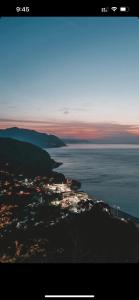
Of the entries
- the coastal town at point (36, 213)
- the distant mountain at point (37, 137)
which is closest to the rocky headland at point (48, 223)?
the coastal town at point (36, 213)

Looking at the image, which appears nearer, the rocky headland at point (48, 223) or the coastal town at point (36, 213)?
the rocky headland at point (48, 223)

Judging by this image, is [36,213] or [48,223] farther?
[36,213]
